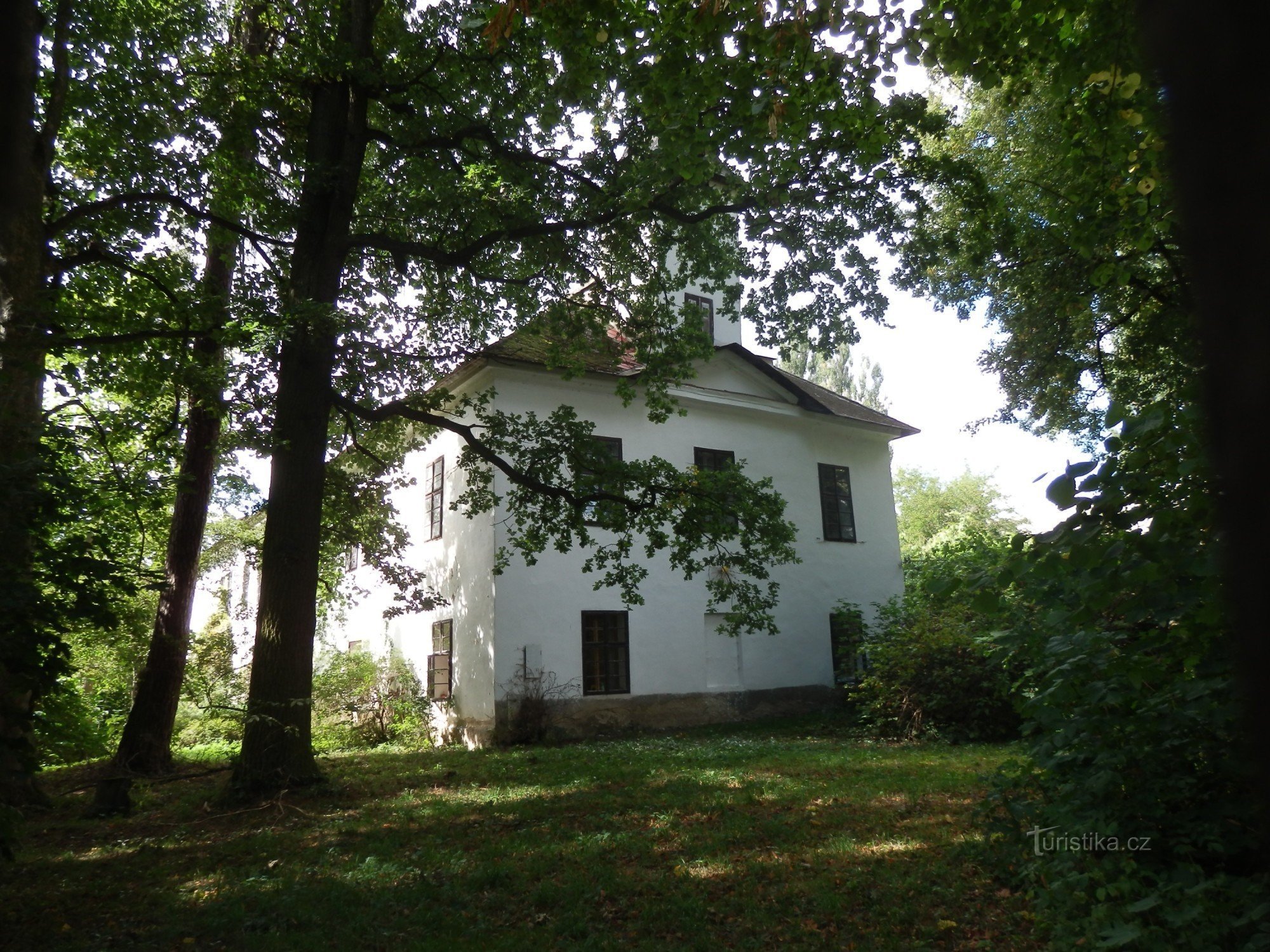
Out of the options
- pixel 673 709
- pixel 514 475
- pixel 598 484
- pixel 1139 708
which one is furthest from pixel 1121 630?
pixel 673 709

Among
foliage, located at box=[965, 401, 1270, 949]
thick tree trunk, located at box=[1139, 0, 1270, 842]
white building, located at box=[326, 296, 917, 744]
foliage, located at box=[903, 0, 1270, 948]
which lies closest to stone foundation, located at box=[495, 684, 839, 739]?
white building, located at box=[326, 296, 917, 744]

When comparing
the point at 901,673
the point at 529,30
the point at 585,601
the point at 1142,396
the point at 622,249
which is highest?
the point at 529,30

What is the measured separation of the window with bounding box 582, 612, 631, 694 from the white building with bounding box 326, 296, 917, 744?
0.03m

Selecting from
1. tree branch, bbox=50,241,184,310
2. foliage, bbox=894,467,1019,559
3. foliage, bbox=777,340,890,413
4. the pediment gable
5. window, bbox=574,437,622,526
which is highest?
foliage, bbox=777,340,890,413

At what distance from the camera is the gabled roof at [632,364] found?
14930 mm

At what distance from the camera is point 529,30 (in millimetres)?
10742

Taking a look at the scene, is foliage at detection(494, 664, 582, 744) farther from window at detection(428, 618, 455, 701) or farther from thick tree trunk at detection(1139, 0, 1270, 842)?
thick tree trunk at detection(1139, 0, 1270, 842)

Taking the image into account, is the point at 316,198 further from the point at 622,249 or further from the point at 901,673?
the point at 901,673

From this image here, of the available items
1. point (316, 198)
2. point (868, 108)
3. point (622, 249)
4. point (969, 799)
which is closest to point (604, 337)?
point (622, 249)

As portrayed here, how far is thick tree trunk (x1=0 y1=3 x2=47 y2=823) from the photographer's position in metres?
1.30

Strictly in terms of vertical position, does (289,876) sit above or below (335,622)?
below

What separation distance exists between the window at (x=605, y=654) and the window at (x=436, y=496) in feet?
14.1

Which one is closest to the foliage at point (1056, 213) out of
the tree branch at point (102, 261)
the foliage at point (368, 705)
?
the tree branch at point (102, 261)

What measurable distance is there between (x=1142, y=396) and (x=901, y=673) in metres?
6.72
